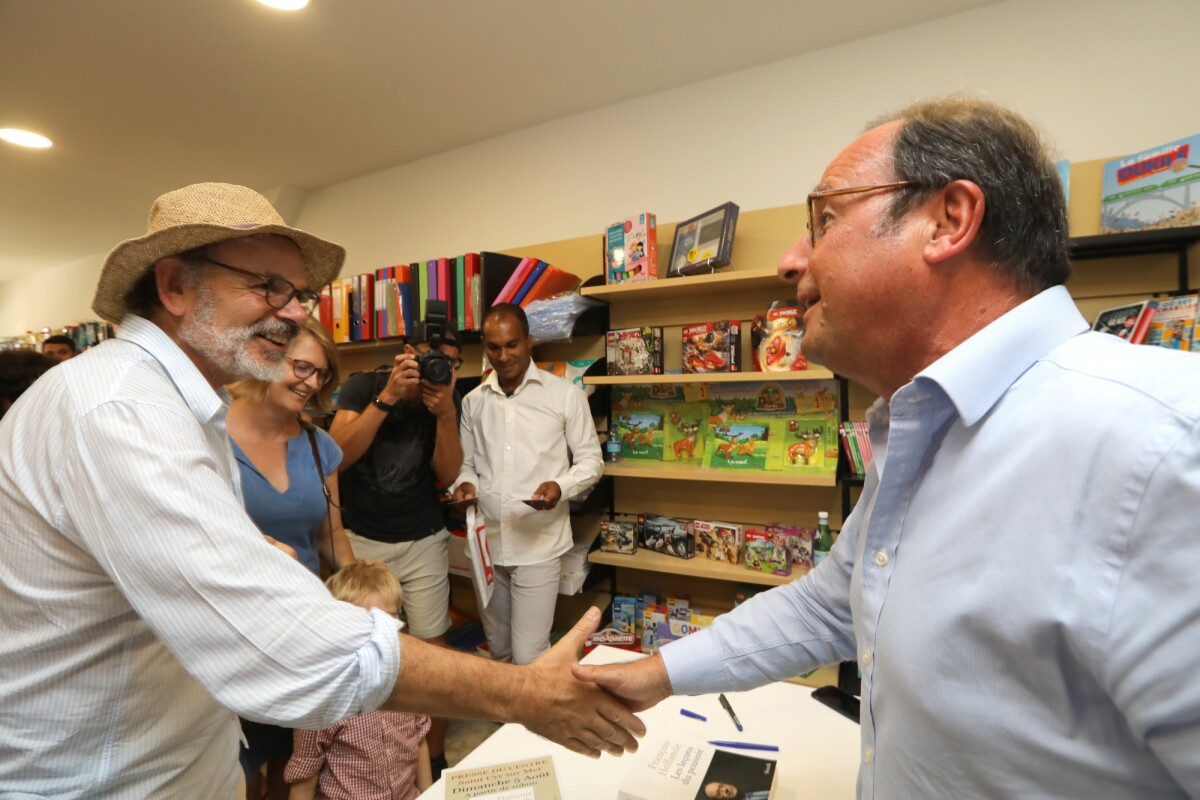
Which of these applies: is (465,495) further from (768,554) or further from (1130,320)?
(1130,320)

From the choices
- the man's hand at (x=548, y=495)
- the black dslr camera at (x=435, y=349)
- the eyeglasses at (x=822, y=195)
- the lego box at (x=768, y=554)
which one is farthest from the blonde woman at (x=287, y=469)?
the lego box at (x=768, y=554)

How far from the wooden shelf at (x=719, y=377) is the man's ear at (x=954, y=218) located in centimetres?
140

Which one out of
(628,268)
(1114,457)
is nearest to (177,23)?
(628,268)

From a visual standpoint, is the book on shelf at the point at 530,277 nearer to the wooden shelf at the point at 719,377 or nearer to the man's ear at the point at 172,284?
the wooden shelf at the point at 719,377

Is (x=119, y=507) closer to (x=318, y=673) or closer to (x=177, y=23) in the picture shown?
(x=318, y=673)

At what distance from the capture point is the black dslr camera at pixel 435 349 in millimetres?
2326

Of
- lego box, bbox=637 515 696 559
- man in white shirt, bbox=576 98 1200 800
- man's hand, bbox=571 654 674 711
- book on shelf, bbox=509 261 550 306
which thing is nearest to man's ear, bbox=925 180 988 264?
man in white shirt, bbox=576 98 1200 800

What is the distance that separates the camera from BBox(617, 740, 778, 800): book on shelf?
906mm

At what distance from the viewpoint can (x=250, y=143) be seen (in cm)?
326

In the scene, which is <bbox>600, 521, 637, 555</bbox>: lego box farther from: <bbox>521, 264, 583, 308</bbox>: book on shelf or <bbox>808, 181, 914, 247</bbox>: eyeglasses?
<bbox>808, 181, 914, 247</bbox>: eyeglasses

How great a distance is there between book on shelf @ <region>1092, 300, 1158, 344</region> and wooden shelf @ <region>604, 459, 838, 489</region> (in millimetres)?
1012

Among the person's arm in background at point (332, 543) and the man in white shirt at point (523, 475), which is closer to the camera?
the person's arm in background at point (332, 543)

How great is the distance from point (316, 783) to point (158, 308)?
4.32ft

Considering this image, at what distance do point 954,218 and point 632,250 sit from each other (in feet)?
6.20
